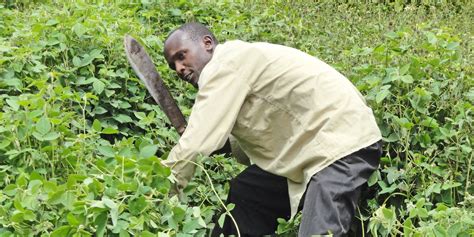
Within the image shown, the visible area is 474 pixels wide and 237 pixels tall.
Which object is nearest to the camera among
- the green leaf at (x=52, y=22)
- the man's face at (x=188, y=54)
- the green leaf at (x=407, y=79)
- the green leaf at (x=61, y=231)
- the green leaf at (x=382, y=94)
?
the green leaf at (x=61, y=231)

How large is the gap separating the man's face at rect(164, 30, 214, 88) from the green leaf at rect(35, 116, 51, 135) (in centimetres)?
66

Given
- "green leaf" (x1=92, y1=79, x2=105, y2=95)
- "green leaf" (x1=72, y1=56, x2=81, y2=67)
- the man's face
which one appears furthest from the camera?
"green leaf" (x1=72, y1=56, x2=81, y2=67)

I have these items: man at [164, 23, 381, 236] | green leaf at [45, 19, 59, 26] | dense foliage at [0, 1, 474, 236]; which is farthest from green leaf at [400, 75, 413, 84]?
green leaf at [45, 19, 59, 26]

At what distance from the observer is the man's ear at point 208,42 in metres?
3.36

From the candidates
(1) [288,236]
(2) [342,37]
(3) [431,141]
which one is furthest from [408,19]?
(1) [288,236]

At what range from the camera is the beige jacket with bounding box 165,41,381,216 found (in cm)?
298

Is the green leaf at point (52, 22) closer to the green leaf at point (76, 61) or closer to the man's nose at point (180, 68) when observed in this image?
the green leaf at point (76, 61)

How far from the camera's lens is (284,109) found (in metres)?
3.11

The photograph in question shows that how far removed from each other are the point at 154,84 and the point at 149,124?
1.33ft

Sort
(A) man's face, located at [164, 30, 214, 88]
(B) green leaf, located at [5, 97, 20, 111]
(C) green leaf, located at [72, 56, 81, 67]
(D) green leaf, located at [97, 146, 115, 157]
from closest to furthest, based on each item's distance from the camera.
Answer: (D) green leaf, located at [97, 146, 115, 157] → (B) green leaf, located at [5, 97, 20, 111] → (A) man's face, located at [164, 30, 214, 88] → (C) green leaf, located at [72, 56, 81, 67]

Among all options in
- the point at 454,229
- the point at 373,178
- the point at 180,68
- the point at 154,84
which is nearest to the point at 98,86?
the point at 154,84

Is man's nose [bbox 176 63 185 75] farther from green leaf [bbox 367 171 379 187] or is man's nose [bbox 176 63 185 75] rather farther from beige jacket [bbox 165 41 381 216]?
green leaf [bbox 367 171 379 187]

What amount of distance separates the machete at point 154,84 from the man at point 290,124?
0.39m

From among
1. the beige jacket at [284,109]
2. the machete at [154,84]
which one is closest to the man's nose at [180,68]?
the beige jacket at [284,109]
